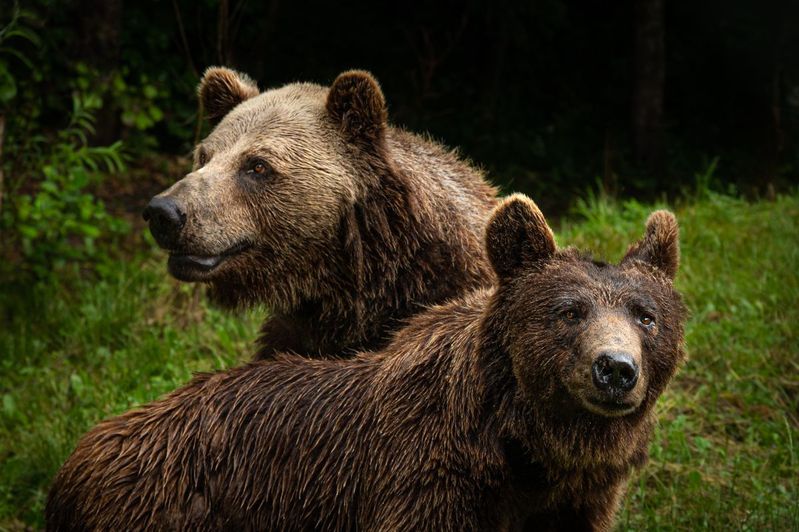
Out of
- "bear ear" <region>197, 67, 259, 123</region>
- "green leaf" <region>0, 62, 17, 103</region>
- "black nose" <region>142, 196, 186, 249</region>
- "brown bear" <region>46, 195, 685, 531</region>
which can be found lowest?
"brown bear" <region>46, 195, 685, 531</region>

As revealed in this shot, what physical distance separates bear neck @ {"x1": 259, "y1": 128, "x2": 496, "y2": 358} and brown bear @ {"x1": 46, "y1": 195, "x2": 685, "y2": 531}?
0.57m

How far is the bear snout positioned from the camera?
3.63 meters

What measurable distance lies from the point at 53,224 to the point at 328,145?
11.2ft

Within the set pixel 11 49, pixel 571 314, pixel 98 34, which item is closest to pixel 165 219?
pixel 571 314

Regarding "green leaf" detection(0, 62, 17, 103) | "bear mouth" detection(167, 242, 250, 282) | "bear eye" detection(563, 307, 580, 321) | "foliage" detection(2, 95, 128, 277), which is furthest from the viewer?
"foliage" detection(2, 95, 128, 277)

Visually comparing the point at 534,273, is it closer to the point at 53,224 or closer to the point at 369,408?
the point at 369,408

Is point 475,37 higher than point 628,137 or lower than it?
higher

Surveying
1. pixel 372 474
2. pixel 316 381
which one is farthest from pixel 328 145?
pixel 372 474

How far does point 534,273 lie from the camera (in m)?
4.12

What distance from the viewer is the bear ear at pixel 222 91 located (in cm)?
573

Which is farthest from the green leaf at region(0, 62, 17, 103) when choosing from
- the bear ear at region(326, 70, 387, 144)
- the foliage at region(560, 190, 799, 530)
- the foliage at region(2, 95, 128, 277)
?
the foliage at region(560, 190, 799, 530)

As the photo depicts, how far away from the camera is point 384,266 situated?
5.29m

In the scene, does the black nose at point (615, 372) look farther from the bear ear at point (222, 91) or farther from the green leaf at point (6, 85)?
the green leaf at point (6, 85)

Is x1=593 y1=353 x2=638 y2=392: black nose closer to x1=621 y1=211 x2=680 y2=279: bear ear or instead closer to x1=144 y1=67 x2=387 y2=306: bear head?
x1=621 y1=211 x2=680 y2=279: bear ear
